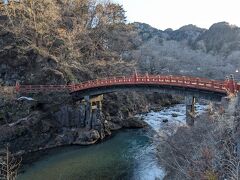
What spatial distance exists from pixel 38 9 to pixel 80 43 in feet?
32.3

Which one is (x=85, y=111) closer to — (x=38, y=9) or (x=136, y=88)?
(x=136, y=88)

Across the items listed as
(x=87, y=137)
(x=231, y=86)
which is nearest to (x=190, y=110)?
(x=231, y=86)

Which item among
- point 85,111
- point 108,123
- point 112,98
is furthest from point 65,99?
point 112,98

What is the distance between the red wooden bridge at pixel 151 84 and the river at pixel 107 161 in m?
4.32

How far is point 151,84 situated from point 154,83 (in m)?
0.83

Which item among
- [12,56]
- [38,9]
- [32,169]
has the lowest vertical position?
[32,169]

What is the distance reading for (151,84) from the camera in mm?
38344

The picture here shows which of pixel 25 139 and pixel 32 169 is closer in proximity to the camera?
pixel 32 169

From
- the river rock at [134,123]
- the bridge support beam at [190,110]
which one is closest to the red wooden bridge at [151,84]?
the bridge support beam at [190,110]

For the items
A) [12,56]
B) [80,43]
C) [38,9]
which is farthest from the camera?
[80,43]

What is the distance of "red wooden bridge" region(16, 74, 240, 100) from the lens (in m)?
28.9

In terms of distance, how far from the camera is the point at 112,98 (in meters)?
56.7

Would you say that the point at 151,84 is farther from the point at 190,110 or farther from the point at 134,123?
the point at 134,123

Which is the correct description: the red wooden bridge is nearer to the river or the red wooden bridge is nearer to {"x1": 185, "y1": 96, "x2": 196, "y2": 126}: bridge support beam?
{"x1": 185, "y1": 96, "x2": 196, "y2": 126}: bridge support beam
